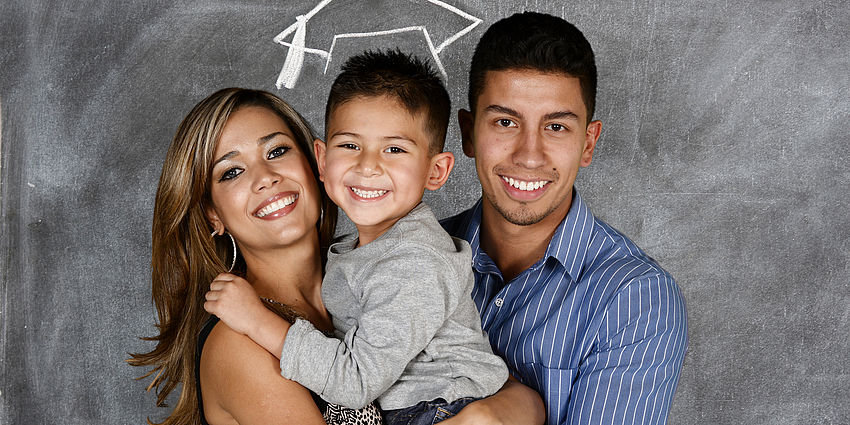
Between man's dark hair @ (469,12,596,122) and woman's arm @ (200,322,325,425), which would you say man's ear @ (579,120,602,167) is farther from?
woman's arm @ (200,322,325,425)

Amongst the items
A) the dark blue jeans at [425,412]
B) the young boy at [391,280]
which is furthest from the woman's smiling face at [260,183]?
the dark blue jeans at [425,412]

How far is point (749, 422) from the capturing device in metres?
3.41

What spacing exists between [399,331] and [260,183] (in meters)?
0.56

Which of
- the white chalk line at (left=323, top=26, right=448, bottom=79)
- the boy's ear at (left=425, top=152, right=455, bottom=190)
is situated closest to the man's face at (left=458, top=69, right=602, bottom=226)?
the boy's ear at (left=425, top=152, right=455, bottom=190)

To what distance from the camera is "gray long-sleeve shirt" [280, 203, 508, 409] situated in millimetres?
1691

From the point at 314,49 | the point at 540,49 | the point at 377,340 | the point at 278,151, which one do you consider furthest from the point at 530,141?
the point at 314,49

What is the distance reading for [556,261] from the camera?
217 cm

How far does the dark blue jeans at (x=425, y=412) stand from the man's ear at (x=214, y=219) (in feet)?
2.21

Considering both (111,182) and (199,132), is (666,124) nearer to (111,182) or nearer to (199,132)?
(199,132)

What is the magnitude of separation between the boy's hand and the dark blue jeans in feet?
1.20

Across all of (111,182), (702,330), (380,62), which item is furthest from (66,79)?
(702,330)

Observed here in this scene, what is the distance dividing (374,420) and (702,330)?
6.62ft

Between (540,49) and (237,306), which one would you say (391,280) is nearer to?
(237,306)

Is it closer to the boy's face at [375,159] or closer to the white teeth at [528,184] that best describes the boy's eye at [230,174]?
the boy's face at [375,159]
